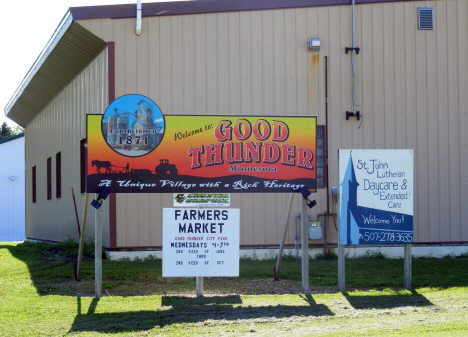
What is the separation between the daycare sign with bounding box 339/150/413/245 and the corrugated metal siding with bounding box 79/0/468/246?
4341mm

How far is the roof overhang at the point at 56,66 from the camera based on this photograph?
15688 mm

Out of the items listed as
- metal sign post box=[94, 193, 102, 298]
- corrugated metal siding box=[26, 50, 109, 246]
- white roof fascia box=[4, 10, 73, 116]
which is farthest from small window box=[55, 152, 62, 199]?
metal sign post box=[94, 193, 102, 298]

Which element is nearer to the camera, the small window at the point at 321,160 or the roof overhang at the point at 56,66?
the small window at the point at 321,160

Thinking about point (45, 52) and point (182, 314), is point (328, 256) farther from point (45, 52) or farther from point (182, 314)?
point (45, 52)

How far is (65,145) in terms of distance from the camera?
67.5 feet

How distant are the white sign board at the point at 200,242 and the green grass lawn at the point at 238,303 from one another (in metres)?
0.50

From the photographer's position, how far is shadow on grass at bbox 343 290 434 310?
9.38 m

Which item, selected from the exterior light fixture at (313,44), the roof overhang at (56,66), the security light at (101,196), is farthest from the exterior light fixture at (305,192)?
the roof overhang at (56,66)

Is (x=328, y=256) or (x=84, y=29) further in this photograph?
(x=328, y=256)

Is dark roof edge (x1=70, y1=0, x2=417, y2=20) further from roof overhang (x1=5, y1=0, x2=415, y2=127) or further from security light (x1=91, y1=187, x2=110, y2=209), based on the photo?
security light (x1=91, y1=187, x2=110, y2=209)

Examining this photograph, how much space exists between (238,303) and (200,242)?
4.11 feet

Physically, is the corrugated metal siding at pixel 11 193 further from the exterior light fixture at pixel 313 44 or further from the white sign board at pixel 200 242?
the white sign board at pixel 200 242

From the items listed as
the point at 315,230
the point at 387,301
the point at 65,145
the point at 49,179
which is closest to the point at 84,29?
the point at 65,145

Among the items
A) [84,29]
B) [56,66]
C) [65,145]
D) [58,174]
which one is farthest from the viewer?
[58,174]
